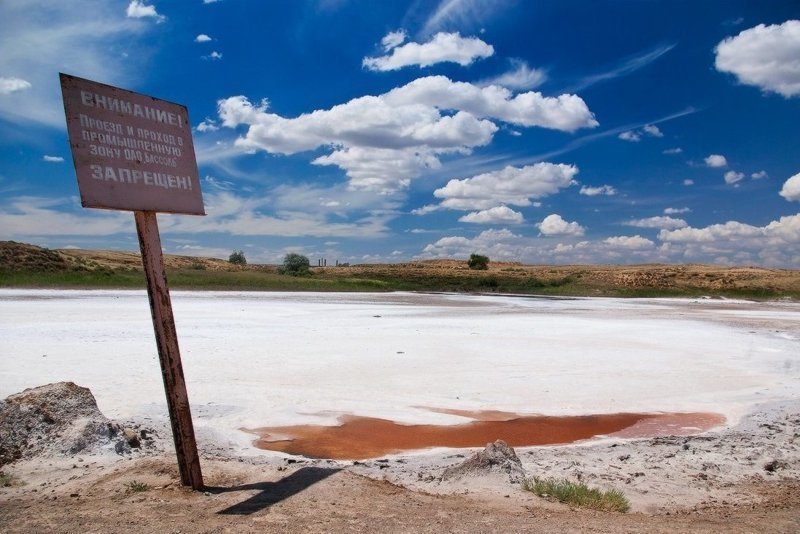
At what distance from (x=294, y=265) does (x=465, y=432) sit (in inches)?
3257

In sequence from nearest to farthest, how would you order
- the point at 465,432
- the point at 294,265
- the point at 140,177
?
the point at 140,177 → the point at 465,432 → the point at 294,265

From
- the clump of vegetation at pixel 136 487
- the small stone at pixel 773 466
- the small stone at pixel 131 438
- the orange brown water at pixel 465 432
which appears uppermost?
the small stone at pixel 131 438

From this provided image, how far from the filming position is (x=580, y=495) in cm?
568

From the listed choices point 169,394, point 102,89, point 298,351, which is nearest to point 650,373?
point 298,351

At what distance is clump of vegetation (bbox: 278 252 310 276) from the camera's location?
87.2 m

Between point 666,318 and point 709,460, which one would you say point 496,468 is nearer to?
point 709,460

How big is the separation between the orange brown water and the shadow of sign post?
→ 7.31ft

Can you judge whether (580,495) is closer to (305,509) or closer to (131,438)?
(305,509)

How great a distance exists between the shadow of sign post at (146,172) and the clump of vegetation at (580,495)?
3249 mm

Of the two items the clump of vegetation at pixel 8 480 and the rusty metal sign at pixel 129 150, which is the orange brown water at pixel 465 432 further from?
the rusty metal sign at pixel 129 150

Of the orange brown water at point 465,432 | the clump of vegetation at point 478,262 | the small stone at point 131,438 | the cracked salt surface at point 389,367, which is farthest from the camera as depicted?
the clump of vegetation at point 478,262

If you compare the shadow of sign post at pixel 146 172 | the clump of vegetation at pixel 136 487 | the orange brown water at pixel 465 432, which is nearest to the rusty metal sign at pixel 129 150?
the shadow of sign post at pixel 146 172

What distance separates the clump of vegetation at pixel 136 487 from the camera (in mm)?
5698

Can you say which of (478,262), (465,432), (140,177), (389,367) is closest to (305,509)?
(140,177)
